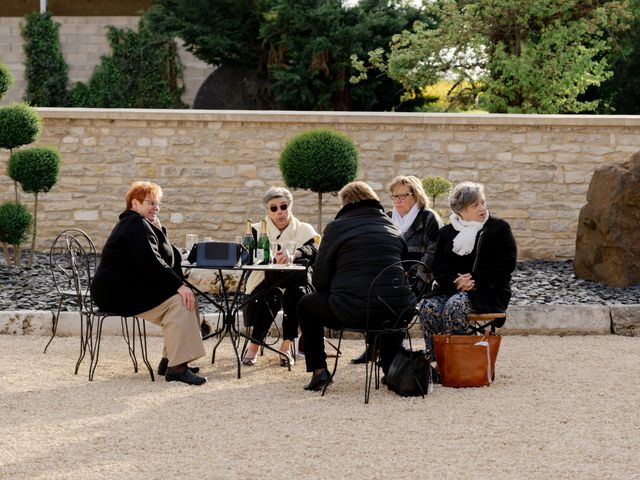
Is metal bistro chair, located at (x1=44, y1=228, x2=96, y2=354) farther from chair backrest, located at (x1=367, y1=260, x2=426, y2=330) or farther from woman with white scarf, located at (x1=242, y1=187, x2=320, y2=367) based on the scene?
chair backrest, located at (x1=367, y1=260, x2=426, y2=330)

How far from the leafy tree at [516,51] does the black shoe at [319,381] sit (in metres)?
10.8

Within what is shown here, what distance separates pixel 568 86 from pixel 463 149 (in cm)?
490

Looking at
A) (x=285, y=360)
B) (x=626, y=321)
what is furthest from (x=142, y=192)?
(x=626, y=321)

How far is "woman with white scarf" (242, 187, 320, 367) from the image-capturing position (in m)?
7.49

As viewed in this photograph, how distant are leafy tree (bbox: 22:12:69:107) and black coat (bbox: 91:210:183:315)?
14.4m

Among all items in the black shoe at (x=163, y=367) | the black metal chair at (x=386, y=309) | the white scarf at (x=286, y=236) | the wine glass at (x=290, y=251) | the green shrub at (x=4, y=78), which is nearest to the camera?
the black metal chair at (x=386, y=309)

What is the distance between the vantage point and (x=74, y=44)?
20844 mm

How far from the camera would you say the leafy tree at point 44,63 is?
2052 cm

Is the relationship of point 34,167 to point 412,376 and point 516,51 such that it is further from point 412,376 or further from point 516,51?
point 516,51

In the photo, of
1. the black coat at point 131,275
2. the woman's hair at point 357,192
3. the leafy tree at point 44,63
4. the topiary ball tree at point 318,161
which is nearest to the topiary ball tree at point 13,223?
the topiary ball tree at point 318,161

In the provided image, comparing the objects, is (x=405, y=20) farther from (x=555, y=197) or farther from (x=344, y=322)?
(x=344, y=322)

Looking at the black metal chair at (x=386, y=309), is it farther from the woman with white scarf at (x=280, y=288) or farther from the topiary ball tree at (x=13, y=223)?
the topiary ball tree at (x=13, y=223)

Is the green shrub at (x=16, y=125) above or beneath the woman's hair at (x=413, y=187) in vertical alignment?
above

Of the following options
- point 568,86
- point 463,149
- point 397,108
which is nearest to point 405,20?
point 397,108
